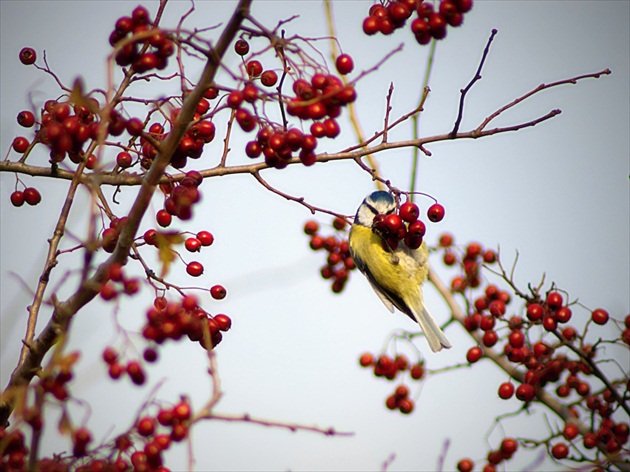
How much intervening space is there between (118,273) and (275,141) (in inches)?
27.0

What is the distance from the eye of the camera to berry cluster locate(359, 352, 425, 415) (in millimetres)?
4754

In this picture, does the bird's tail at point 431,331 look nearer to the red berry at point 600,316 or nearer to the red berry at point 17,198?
the red berry at point 600,316

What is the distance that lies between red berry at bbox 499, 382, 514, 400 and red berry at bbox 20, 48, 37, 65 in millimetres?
3181

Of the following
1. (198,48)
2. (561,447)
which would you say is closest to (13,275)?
(198,48)

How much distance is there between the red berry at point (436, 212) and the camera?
322 centimetres

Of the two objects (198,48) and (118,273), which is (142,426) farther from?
(198,48)

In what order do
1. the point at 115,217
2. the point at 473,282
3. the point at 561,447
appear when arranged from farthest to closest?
the point at 473,282 < the point at 561,447 < the point at 115,217

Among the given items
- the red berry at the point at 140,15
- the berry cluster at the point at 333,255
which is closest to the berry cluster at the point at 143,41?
the red berry at the point at 140,15

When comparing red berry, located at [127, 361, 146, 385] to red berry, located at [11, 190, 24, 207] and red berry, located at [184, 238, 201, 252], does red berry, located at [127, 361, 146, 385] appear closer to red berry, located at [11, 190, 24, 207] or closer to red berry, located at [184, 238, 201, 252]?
red berry, located at [184, 238, 201, 252]

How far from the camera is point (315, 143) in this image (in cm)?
248

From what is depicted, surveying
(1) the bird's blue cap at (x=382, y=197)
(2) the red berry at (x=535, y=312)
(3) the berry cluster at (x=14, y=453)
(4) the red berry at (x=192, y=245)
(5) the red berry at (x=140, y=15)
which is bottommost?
(3) the berry cluster at (x=14, y=453)

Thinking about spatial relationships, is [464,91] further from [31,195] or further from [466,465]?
[466,465]

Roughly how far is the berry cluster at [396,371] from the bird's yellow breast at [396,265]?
0.54 m

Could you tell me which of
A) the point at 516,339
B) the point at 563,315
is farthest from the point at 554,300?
the point at 516,339
